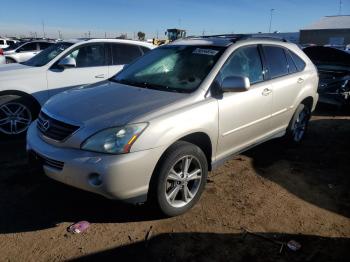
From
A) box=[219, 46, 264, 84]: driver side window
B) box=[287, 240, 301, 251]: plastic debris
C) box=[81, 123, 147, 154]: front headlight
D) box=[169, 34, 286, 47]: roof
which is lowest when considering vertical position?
box=[287, 240, 301, 251]: plastic debris

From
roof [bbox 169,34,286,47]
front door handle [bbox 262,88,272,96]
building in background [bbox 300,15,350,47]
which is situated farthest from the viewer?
building in background [bbox 300,15,350,47]

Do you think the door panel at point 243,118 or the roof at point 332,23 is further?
the roof at point 332,23

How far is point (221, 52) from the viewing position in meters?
3.93

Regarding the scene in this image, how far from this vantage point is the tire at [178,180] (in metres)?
3.11

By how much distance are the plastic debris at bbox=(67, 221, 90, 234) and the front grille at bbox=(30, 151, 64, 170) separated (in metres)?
0.59

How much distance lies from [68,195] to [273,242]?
221cm

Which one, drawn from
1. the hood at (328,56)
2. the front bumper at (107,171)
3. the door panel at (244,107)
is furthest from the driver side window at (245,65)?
the hood at (328,56)

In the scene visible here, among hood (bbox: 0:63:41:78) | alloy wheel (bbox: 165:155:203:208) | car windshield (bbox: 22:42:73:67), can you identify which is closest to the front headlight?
alloy wheel (bbox: 165:155:203:208)

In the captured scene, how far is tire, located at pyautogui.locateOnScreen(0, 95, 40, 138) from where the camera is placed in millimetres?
5520

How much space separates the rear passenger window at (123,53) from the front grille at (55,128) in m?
3.50

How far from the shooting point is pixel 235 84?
3590mm

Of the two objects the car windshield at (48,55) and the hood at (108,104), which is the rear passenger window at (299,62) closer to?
the hood at (108,104)

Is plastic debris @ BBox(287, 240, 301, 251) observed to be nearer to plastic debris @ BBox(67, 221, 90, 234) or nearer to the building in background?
plastic debris @ BBox(67, 221, 90, 234)

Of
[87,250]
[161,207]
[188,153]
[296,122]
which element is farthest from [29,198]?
[296,122]
